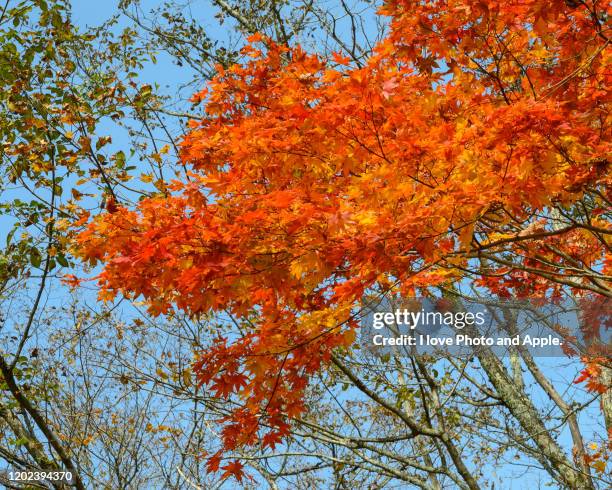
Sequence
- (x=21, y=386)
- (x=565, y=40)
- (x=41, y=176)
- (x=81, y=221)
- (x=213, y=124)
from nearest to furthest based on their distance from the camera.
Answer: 1. (x=81, y=221)
2. (x=565, y=40)
3. (x=213, y=124)
4. (x=21, y=386)
5. (x=41, y=176)

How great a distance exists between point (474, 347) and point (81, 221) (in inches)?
166

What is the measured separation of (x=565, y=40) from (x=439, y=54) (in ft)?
2.83

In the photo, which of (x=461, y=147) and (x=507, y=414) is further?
(x=507, y=414)

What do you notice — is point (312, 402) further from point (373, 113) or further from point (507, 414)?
point (373, 113)

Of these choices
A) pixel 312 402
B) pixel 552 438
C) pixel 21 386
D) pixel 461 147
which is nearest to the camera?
pixel 461 147

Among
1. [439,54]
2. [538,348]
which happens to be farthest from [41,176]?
[538,348]

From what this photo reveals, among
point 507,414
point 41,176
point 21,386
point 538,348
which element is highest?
point 41,176

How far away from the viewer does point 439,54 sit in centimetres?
509

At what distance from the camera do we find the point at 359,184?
383cm

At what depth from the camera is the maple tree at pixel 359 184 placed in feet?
12.4

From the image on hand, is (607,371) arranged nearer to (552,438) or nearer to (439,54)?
(552,438)

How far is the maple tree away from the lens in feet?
12.4

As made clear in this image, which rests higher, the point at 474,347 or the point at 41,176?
the point at 41,176

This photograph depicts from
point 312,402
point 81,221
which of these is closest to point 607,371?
point 312,402
